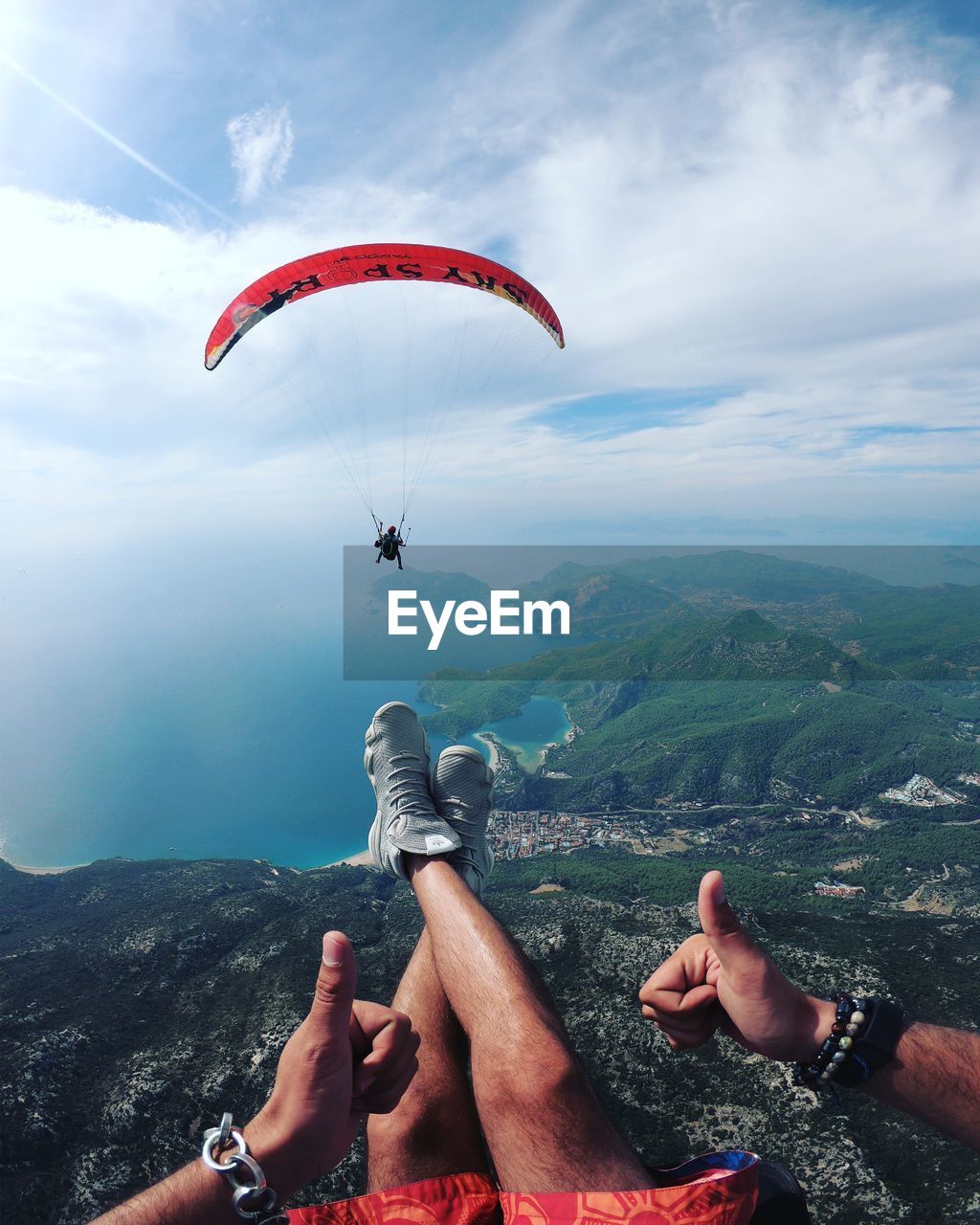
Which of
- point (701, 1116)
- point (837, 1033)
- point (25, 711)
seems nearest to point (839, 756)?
point (701, 1116)

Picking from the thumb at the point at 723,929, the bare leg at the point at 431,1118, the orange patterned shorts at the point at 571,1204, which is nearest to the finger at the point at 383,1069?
the orange patterned shorts at the point at 571,1204

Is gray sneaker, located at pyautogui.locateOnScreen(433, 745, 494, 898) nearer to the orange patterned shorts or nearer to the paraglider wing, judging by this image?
the orange patterned shorts

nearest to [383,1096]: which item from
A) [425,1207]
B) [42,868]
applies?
[425,1207]

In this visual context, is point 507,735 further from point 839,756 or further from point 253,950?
point 253,950

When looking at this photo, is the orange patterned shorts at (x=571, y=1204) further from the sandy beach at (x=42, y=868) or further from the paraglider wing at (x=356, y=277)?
the sandy beach at (x=42, y=868)

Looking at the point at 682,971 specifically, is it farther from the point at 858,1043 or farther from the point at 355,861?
the point at 355,861

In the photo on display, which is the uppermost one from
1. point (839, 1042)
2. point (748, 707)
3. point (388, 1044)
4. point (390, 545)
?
point (390, 545)
